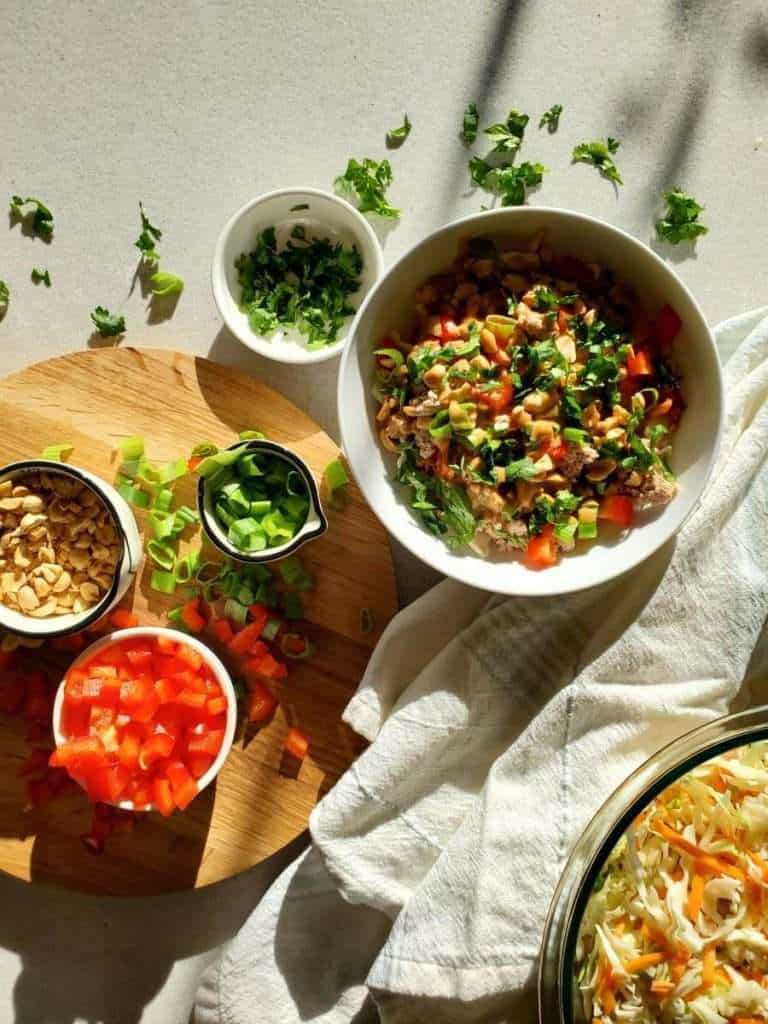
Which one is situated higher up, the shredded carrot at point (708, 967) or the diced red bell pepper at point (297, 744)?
the shredded carrot at point (708, 967)

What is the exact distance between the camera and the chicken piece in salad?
1.77 meters

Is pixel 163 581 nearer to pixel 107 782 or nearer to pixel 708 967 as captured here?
pixel 107 782

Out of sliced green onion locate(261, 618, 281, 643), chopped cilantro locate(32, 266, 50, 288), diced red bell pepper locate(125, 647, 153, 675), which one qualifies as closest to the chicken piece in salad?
sliced green onion locate(261, 618, 281, 643)

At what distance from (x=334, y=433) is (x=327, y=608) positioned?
39 centimetres

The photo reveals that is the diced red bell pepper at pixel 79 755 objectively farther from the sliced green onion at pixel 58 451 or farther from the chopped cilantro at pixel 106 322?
the chopped cilantro at pixel 106 322

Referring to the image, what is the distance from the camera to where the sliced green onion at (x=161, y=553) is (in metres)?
2.03

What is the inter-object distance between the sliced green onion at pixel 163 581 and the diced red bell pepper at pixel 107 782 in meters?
0.35

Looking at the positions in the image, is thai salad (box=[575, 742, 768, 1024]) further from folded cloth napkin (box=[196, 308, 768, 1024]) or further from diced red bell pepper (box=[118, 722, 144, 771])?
diced red bell pepper (box=[118, 722, 144, 771])

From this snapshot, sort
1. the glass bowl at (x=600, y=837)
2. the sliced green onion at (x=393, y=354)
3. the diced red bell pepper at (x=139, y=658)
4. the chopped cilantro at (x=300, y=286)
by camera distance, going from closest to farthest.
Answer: the glass bowl at (x=600, y=837) → the sliced green onion at (x=393, y=354) → the diced red bell pepper at (x=139, y=658) → the chopped cilantro at (x=300, y=286)

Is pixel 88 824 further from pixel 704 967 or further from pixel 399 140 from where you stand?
pixel 399 140

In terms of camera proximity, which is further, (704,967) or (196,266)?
(196,266)

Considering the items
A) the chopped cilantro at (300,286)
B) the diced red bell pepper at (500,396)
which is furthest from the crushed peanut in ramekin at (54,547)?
the diced red bell pepper at (500,396)

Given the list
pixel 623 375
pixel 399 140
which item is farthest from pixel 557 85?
pixel 623 375

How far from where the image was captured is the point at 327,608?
2039 millimetres
